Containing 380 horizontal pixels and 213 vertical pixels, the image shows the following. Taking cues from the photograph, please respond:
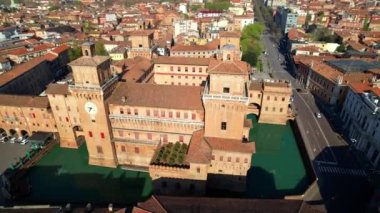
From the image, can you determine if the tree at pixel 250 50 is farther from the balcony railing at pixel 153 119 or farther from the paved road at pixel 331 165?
the balcony railing at pixel 153 119

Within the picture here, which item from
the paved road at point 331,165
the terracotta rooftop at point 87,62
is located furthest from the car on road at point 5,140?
the paved road at point 331,165

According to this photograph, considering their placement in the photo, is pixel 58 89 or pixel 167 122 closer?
pixel 167 122

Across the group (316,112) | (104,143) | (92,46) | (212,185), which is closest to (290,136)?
(316,112)

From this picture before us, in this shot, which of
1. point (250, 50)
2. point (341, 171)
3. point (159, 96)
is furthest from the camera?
point (250, 50)

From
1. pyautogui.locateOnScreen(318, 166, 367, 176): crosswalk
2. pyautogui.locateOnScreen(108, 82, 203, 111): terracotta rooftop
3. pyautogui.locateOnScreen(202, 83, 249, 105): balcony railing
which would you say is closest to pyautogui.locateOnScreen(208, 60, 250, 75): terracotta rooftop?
pyautogui.locateOnScreen(202, 83, 249, 105): balcony railing

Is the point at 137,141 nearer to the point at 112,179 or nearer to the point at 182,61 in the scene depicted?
the point at 112,179

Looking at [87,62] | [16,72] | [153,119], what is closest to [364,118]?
[153,119]

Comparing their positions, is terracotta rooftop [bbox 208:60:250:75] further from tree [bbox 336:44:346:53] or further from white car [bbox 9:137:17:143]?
tree [bbox 336:44:346:53]
